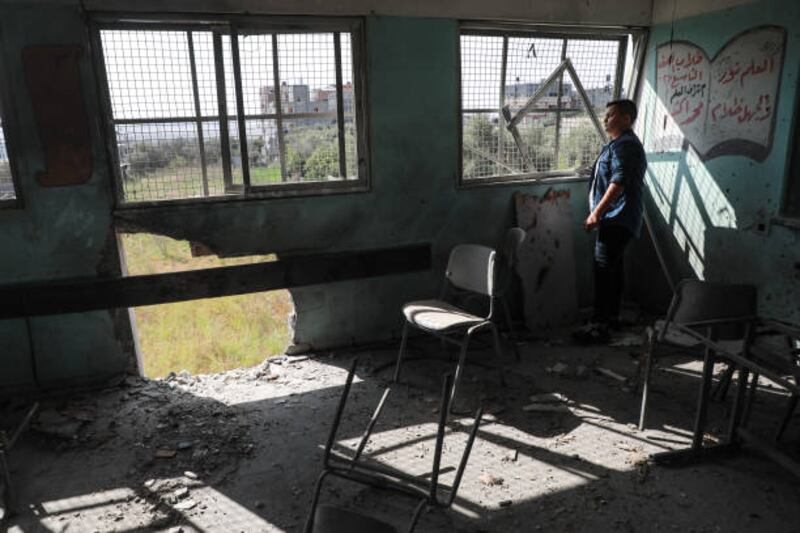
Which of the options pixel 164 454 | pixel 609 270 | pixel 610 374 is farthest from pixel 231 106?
pixel 610 374

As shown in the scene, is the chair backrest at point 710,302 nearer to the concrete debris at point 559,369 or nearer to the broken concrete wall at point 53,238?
the concrete debris at point 559,369

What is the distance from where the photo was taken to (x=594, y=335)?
4766 millimetres

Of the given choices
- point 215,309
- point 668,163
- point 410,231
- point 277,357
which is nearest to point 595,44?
point 668,163

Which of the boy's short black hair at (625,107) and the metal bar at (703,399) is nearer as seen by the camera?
the metal bar at (703,399)

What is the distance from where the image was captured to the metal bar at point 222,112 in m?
3.96

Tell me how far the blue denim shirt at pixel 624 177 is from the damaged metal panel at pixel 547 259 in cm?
54

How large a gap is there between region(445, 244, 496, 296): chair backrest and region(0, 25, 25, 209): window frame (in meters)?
2.89

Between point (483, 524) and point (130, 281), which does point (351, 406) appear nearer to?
point (483, 524)

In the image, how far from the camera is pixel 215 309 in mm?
6750

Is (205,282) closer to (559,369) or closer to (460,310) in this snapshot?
(460,310)

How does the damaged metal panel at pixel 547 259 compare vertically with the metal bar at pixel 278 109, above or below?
below

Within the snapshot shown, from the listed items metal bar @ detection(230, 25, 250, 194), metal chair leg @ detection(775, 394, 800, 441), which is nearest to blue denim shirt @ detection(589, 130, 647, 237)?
metal chair leg @ detection(775, 394, 800, 441)

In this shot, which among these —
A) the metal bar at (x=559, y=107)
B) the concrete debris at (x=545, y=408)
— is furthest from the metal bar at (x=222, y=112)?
the metal bar at (x=559, y=107)

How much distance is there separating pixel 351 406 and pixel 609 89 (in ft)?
12.0
